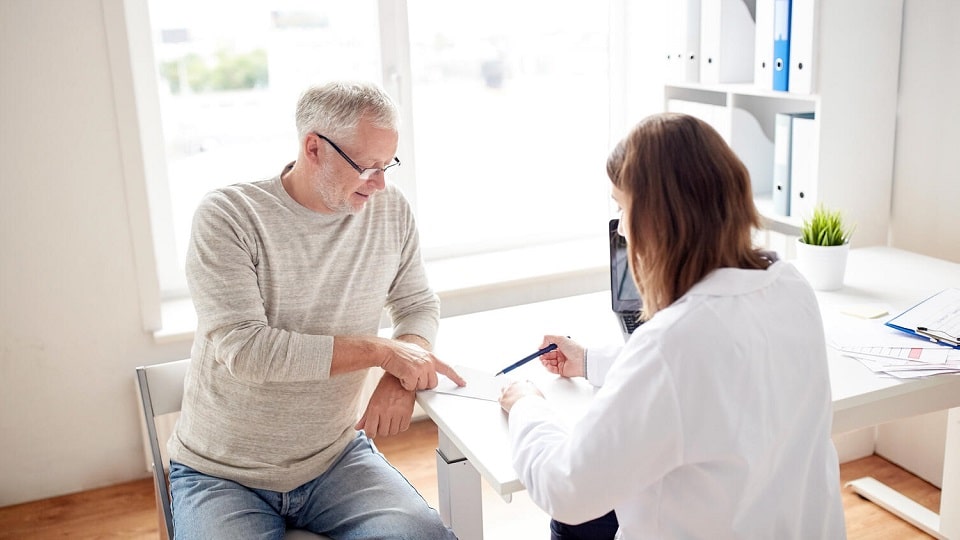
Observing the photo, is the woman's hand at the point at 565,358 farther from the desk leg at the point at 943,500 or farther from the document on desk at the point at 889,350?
the desk leg at the point at 943,500

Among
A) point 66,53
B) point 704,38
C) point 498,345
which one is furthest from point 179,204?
point 704,38

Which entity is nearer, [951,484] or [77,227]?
[951,484]

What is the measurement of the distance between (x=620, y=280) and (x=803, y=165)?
2.93ft

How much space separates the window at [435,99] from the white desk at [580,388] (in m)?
1.11

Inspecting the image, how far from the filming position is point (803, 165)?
2758 mm

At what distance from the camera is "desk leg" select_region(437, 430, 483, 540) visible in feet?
5.65

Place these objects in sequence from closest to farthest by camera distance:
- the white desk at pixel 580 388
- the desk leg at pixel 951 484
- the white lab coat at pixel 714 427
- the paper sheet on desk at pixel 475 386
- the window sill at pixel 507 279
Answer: the white lab coat at pixel 714 427
the white desk at pixel 580 388
the paper sheet on desk at pixel 475 386
the desk leg at pixel 951 484
the window sill at pixel 507 279

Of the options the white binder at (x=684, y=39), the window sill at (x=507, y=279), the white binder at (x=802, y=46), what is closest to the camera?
the white binder at (x=802, y=46)

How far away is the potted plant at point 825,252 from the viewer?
2340 mm

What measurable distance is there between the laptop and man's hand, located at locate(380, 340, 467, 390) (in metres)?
0.51

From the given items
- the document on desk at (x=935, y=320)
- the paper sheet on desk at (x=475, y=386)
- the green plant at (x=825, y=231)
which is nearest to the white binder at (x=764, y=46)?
the green plant at (x=825, y=231)

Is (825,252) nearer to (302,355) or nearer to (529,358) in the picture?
(529,358)

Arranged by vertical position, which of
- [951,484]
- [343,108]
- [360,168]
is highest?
[343,108]

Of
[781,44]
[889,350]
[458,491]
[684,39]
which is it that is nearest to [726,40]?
[684,39]
